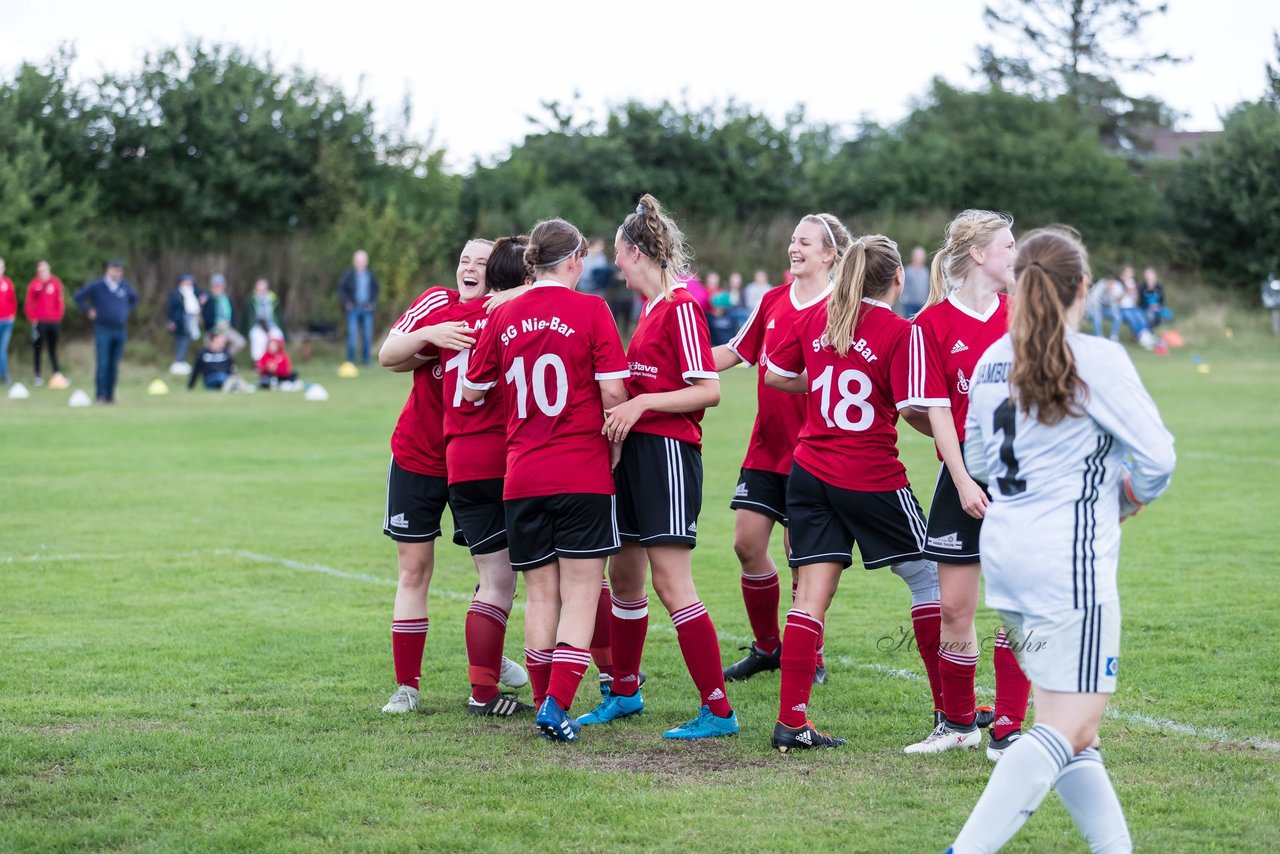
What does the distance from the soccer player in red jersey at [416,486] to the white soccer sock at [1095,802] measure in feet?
9.88

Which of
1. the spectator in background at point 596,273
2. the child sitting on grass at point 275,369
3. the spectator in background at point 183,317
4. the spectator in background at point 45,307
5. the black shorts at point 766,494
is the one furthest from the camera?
the spectator in background at point 596,273

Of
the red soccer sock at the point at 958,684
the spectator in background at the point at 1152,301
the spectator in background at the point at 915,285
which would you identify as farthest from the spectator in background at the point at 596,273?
the red soccer sock at the point at 958,684

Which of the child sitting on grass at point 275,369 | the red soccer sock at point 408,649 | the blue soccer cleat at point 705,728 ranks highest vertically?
the child sitting on grass at point 275,369

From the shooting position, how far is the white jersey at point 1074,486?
362 cm

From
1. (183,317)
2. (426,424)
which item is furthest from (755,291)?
(426,424)

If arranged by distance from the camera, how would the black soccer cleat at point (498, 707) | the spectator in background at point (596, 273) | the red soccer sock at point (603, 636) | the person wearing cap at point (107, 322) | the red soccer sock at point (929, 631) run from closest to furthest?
the red soccer sock at point (929, 631) < the black soccer cleat at point (498, 707) < the red soccer sock at point (603, 636) < the person wearing cap at point (107, 322) < the spectator in background at point (596, 273)

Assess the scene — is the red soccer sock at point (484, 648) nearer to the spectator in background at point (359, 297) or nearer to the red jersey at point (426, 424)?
the red jersey at point (426, 424)

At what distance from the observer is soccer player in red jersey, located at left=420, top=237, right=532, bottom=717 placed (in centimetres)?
567

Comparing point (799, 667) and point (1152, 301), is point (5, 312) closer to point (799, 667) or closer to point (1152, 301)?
point (799, 667)

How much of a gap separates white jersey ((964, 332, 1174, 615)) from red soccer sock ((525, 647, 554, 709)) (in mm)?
2269

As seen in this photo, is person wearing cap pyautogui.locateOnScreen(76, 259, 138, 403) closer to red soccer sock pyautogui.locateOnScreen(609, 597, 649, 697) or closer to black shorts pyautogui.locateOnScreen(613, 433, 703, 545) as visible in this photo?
red soccer sock pyautogui.locateOnScreen(609, 597, 649, 697)

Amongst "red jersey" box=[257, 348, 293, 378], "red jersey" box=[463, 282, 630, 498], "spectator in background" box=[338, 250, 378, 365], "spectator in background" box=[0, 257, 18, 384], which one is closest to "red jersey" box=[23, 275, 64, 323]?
"spectator in background" box=[0, 257, 18, 384]

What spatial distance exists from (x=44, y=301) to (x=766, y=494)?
2096 cm

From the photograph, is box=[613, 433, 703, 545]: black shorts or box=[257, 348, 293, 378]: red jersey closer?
box=[613, 433, 703, 545]: black shorts
